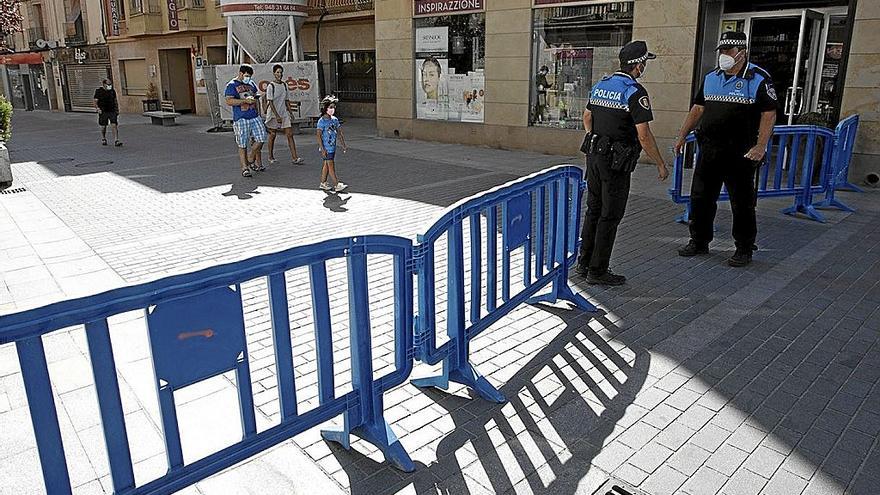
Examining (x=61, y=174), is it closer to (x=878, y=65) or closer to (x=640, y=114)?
(x=640, y=114)

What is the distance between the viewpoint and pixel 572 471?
10.2 ft

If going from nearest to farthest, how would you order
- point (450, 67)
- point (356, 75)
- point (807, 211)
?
1. point (807, 211)
2. point (450, 67)
3. point (356, 75)

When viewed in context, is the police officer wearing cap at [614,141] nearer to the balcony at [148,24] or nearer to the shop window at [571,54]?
the shop window at [571,54]

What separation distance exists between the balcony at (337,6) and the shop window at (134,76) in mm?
11946

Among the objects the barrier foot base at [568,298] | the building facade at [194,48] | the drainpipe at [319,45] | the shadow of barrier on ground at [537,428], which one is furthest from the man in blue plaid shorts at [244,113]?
the drainpipe at [319,45]

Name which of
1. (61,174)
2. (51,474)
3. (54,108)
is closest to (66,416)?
(51,474)

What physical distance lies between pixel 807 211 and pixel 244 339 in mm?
7455

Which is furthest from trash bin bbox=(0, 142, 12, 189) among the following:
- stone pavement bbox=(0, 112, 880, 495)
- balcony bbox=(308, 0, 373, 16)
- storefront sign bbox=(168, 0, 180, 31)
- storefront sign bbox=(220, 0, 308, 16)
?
storefront sign bbox=(168, 0, 180, 31)

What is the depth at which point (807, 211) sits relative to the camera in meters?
7.88

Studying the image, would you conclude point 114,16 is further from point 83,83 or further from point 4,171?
point 4,171

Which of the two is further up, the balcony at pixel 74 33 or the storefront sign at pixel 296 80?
the balcony at pixel 74 33

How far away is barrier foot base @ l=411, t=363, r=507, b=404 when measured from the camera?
378 cm

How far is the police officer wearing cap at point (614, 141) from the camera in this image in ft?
16.4

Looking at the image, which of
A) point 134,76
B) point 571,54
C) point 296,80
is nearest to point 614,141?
point 571,54
